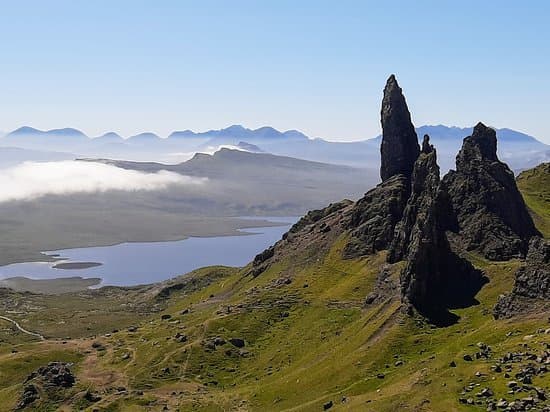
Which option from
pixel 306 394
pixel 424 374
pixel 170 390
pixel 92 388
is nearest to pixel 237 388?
pixel 170 390

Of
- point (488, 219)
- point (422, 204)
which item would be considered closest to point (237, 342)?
point (422, 204)

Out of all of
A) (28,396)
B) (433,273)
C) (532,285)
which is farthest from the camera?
(28,396)

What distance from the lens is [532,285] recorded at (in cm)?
12475

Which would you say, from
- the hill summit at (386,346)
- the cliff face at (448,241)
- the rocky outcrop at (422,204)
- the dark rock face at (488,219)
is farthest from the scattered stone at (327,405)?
the dark rock face at (488,219)

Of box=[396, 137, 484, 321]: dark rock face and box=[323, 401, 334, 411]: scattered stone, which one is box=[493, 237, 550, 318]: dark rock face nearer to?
box=[396, 137, 484, 321]: dark rock face

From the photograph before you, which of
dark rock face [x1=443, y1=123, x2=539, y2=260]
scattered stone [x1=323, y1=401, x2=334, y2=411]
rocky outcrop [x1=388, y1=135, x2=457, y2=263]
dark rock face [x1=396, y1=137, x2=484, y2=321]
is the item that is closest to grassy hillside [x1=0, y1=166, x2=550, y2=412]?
scattered stone [x1=323, y1=401, x2=334, y2=411]

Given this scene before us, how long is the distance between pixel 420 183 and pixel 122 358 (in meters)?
99.1

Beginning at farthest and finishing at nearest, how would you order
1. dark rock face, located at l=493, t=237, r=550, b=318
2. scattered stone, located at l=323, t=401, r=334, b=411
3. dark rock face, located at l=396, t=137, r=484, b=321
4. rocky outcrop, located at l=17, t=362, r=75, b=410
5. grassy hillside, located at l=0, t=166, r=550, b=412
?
rocky outcrop, located at l=17, t=362, r=75, b=410, dark rock face, located at l=396, t=137, r=484, b=321, dark rock face, located at l=493, t=237, r=550, b=318, scattered stone, located at l=323, t=401, r=334, b=411, grassy hillside, located at l=0, t=166, r=550, b=412

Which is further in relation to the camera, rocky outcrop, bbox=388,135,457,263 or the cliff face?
rocky outcrop, bbox=388,135,457,263

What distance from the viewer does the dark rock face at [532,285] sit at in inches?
4845

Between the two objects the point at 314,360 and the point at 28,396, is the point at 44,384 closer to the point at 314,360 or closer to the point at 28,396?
the point at 28,396

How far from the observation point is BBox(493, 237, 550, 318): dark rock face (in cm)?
12306

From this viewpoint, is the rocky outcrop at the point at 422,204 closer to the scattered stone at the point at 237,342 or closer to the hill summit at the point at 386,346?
the hill summit at the point at 386,346

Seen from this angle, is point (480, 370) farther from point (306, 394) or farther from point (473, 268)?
point (473, 268)
